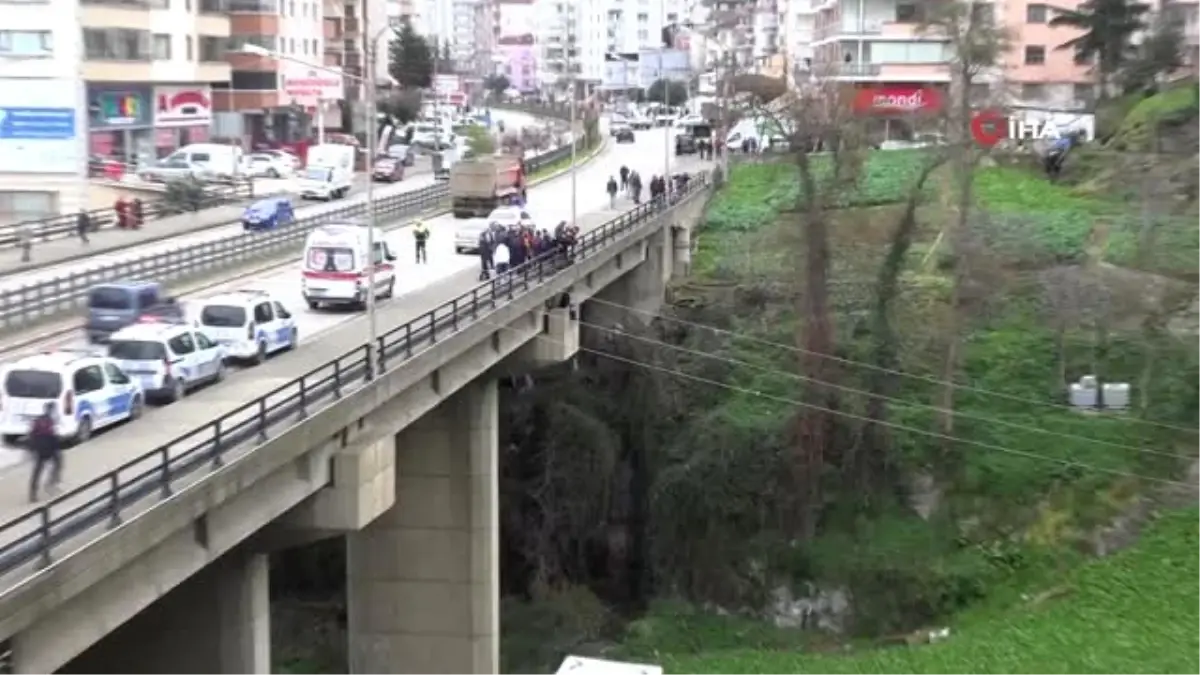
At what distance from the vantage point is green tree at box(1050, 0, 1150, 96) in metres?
84.0

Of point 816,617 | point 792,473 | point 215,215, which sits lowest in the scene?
point 816,617

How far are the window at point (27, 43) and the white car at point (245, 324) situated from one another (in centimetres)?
4041

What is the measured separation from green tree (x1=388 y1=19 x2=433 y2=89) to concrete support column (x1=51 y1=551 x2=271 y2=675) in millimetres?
122972

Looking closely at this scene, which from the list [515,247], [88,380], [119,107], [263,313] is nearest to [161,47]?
[119,107]

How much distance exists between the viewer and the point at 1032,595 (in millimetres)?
38938

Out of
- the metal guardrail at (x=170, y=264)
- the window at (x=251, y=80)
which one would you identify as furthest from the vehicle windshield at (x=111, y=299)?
the window at (x=251, y=80)

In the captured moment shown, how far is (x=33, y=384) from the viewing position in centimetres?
2391

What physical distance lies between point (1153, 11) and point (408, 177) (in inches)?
1633

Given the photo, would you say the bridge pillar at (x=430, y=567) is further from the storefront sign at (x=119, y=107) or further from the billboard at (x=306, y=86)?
the billboard at (x=306, y=86)

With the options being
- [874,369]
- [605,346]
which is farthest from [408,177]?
[874,369]

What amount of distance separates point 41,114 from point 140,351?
1793 inches

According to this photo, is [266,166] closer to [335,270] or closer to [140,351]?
[335,270]

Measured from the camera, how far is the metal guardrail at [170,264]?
123 ft

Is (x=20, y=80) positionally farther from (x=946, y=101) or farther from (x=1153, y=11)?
(x=1153, y=11)
